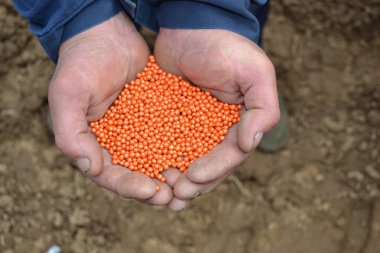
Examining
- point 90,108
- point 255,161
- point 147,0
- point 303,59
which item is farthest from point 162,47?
point 303,59

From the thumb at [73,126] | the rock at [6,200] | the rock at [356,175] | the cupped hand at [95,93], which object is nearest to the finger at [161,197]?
the cupped hand at [95,93]

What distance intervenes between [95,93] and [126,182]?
36 cm

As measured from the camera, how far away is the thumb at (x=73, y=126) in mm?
1813

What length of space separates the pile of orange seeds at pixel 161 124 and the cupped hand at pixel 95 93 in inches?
1.8

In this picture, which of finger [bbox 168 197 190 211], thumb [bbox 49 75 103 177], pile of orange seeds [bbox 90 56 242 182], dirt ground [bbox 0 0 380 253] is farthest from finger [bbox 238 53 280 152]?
dirt ground [bbox 0 0 380 253]

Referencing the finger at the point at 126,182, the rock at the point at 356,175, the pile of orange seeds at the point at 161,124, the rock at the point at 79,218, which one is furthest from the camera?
the rock at the point at 356,175

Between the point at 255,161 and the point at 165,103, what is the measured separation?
904 millimetres

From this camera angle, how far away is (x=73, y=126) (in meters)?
1.83

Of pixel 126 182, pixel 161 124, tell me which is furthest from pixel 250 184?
pixel 126 182

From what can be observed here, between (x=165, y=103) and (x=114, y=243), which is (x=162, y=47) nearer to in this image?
(x=165, y=103)

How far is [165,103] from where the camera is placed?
209cm

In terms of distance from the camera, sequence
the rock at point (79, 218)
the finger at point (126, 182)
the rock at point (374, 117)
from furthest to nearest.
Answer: the rock at point (374, 117) → the rock at point (79, 218) → the finger at point (126, 182)

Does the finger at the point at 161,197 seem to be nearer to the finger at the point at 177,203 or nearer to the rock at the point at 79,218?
the finger at the point at 177,203

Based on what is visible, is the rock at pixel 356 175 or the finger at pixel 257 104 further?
the rock at pixel 356 175
